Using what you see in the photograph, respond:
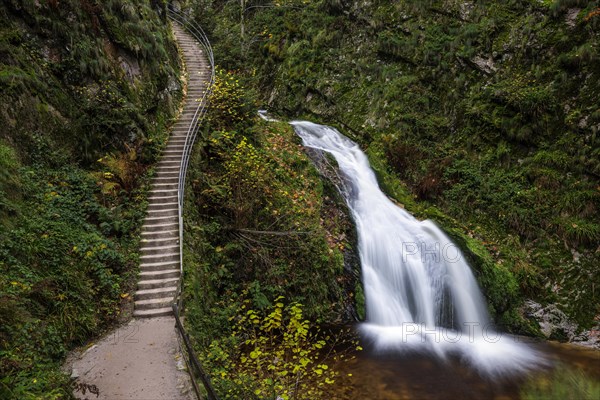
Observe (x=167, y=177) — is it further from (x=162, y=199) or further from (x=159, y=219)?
(x=159, y=219)

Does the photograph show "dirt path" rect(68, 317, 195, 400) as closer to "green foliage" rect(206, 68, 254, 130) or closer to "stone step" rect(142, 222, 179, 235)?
"stone step" rect(142, 222, 179, 235)

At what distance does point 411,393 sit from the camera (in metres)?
8.38

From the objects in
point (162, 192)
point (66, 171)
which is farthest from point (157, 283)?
point (66, 171)

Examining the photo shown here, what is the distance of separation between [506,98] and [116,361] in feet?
50.9

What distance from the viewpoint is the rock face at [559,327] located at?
1049 centimetres

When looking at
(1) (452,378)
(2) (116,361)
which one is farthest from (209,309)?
(1) (452,378)

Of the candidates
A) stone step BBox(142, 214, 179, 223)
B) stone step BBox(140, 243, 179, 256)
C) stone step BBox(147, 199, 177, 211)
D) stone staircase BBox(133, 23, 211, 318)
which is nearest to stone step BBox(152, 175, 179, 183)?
stone staircase BBox(133, 23, 211, 318)

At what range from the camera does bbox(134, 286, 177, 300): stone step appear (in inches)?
350

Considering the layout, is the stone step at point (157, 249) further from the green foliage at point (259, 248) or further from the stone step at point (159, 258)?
the green foliage at point (259, 248)

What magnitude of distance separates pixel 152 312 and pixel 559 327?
11.5m

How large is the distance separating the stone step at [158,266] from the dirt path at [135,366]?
1602 millimetres

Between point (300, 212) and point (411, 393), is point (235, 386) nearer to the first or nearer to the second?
point (411, 393)

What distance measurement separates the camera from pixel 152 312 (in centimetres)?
857

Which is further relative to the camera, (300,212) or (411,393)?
(300,212)
